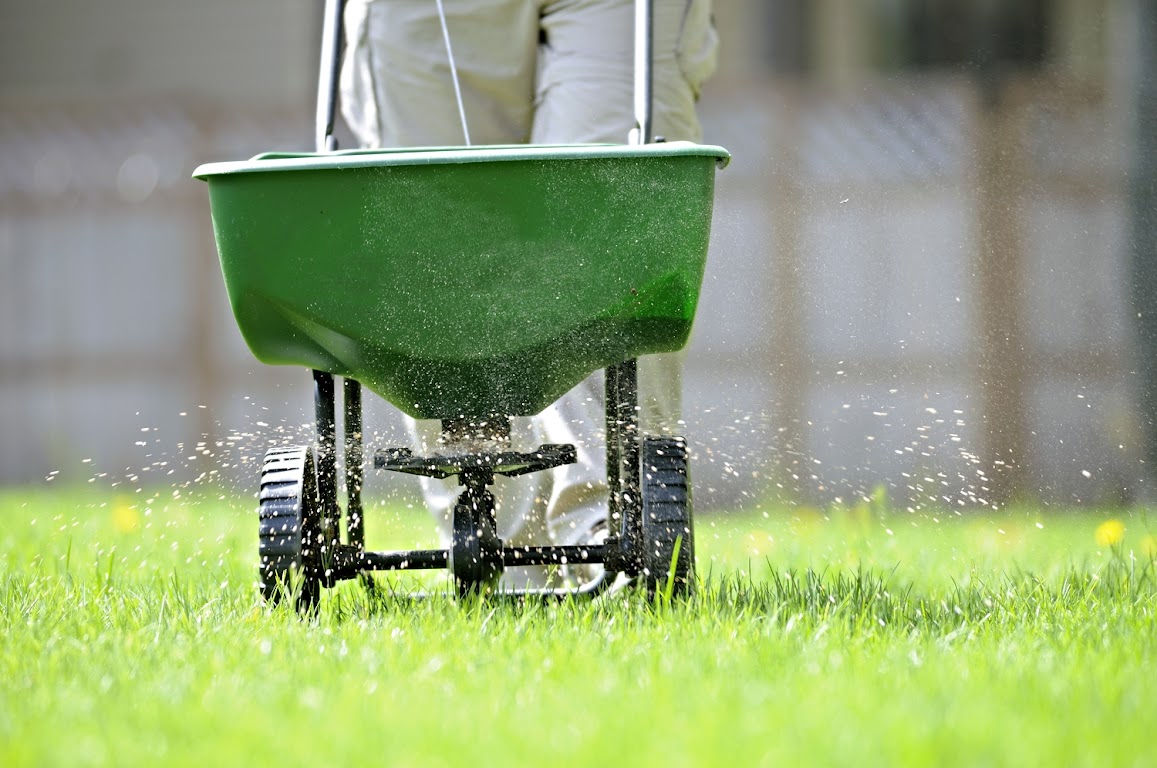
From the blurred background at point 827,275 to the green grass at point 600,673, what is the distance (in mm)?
2278

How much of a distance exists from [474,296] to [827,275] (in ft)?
11.3

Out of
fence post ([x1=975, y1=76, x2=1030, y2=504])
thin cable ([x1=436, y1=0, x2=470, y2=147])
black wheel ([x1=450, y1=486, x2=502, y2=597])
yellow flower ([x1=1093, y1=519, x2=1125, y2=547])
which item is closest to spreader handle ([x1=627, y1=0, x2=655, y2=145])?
thin cable ([x1=436, y1=0, x2=470, y2=147])

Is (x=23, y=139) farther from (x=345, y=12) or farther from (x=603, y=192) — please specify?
(x=603, y=192)

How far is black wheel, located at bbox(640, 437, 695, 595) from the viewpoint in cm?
212

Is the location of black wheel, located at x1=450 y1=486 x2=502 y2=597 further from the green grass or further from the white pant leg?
the white pant leg

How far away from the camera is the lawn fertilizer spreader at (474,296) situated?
6.71 ft

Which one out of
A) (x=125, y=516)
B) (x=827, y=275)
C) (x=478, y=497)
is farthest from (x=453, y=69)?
(x=827, y=275)

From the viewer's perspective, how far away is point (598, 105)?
254 centimetres

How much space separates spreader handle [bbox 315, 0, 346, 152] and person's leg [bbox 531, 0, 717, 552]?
1.27 ft

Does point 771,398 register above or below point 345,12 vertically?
below

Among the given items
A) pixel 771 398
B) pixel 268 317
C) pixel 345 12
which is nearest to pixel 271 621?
pixel 268 317

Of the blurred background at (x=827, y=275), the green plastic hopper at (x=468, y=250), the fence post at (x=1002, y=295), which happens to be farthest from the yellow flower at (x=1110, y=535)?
the fence post at (x=1002, y=295)

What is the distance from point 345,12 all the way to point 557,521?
1077mm

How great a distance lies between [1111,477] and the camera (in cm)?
438
